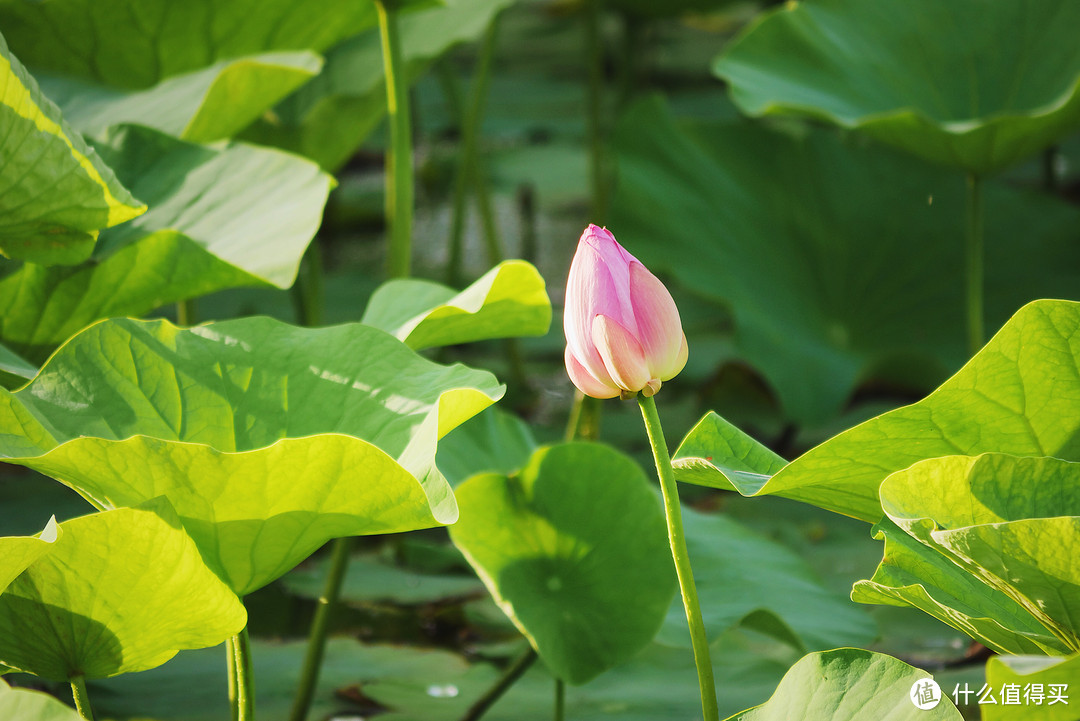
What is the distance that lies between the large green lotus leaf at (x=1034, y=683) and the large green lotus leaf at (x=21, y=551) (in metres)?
0.45

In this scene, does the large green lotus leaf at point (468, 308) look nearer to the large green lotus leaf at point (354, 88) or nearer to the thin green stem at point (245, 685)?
the thin green stem at point (245, 685)

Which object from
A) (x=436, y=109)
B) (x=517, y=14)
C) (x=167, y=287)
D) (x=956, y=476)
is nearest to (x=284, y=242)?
(x=167, y=287)

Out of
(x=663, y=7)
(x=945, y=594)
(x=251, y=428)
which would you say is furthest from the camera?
(x=663, y=7)

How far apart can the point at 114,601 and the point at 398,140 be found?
0.59 meters

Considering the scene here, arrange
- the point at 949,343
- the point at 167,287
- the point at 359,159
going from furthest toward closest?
the point at 359,159 → the point at 949,343 → the point at 167,287

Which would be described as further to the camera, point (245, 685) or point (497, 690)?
point (497, 690)

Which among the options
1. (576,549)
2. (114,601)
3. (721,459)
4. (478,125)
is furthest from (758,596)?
(478,125)

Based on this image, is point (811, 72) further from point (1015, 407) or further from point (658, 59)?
point (658, 59)

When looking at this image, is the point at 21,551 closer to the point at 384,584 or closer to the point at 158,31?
the point at 384,584

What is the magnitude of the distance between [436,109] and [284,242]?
2.65 m

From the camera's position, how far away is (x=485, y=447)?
97 centimetres

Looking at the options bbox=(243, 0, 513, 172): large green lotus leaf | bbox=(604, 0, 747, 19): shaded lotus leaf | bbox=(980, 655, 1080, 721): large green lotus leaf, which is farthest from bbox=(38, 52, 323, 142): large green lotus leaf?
bbox=(604, 0, 747, 19): shaded lotus leaf

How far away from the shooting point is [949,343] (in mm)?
1650

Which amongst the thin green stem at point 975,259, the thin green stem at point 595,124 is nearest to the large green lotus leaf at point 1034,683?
the thin green stem at point 975,259
